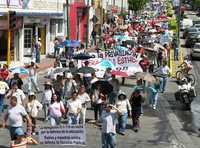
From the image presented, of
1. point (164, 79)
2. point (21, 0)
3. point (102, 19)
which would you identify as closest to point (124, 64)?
point (164, 79)

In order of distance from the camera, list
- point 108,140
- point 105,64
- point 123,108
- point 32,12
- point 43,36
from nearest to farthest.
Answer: point 108,140 → point 123,108 → point 105,64 → point 32,12 → point 43,36

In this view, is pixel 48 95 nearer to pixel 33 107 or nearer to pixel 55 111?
pixel 33 107

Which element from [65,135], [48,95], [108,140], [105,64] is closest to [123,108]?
[48,95]

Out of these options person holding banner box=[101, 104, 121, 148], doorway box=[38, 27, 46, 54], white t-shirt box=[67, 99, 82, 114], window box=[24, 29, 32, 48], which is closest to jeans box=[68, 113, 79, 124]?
white t-shirt box=[67, 99, 82, 114]

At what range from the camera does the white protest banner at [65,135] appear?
1603 centimetres

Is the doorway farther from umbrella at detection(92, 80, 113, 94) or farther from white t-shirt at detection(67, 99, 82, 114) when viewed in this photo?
white t-shirt at detection(67, 99, 82, 114)

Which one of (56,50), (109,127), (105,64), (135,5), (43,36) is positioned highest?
(109,127)

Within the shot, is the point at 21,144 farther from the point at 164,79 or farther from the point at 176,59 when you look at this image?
the point at 176,59

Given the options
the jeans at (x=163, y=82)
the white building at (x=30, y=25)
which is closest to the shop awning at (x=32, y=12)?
the white building at (x=30, y=25)

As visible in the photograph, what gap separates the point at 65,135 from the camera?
52.7 feet

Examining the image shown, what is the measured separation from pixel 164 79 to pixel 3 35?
13.2 m

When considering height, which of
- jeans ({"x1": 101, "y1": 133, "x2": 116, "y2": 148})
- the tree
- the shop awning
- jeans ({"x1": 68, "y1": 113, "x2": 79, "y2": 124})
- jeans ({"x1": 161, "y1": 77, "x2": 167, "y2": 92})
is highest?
the shop awning

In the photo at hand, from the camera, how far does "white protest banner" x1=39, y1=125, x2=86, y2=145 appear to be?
52.6ft

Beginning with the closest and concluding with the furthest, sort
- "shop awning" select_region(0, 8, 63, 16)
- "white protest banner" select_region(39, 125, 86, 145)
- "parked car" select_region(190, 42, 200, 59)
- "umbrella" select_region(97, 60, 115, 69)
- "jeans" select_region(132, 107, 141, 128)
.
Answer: "white protest banner" select_region(39, 125, 86, 145)
"jeans" select_region(132, 107, 141, 128)
"umbrella" select_region(97, 60, 115, 69)
"shop awning" select_region(0, 8, 63, 16)
"parked car" select_region(190, 42, 200, 59)
